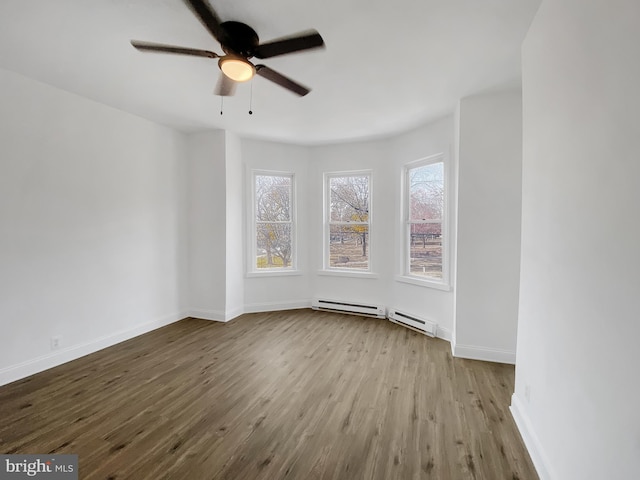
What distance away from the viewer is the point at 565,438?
4.50 feet

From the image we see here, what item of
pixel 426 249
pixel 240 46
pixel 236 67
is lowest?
pixel 426 249

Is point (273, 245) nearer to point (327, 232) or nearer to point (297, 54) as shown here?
point (327, 232)

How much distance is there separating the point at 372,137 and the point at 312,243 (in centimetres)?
189

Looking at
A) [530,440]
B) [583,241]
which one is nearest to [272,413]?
[530,440]

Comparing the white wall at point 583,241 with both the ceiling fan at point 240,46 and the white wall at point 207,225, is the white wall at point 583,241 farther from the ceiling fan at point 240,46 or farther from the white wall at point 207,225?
the white wall at point 207,225

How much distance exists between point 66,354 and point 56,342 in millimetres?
165

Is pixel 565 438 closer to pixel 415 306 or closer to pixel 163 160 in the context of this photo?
pixel 415 306

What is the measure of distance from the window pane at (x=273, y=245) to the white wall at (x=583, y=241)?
11.6ft

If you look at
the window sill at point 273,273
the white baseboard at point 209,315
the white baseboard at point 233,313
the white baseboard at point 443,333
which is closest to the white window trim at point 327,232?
the window sill at point 273,273

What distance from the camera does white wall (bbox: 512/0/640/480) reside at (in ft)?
3.14

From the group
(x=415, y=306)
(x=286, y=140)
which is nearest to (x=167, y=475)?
(x=415, y=306)

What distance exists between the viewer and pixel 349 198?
4.78 m

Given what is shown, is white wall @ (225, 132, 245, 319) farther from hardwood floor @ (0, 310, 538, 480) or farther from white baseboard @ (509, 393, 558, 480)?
white baseboard @ (509, 393, 558, 480)

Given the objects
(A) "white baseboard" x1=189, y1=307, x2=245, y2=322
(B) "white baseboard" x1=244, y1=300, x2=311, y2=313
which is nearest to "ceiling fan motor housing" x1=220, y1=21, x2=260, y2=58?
(A) "white baseboard" x1=189, y1=307, x2=245, y2=322
